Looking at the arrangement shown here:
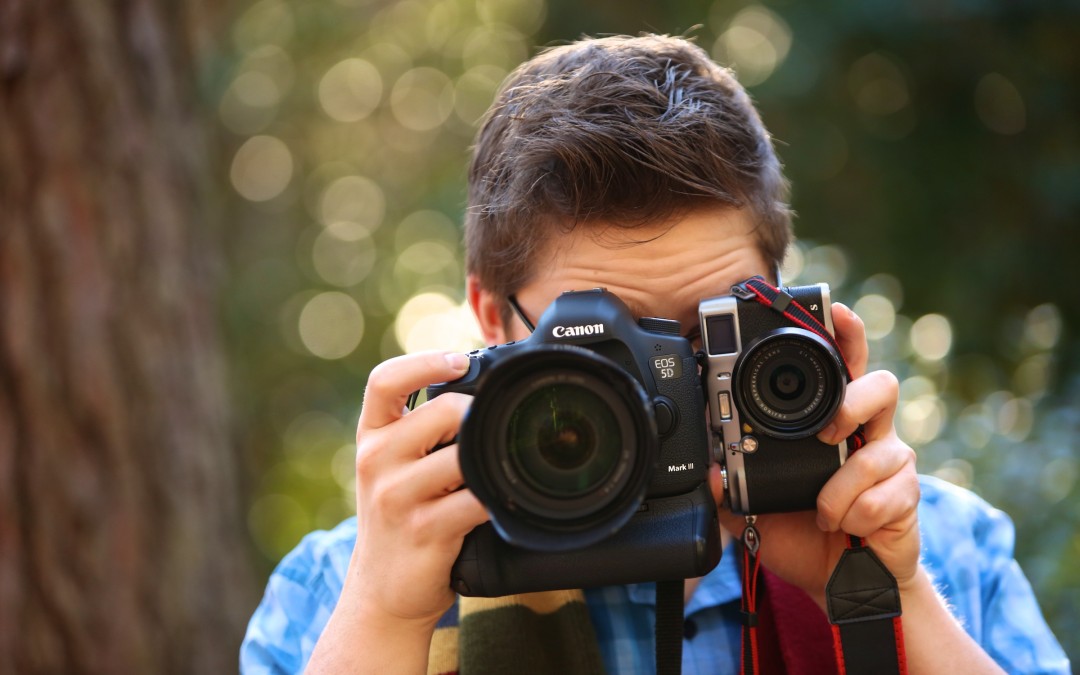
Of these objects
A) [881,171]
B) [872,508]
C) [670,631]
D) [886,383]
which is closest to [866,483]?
[872,508]

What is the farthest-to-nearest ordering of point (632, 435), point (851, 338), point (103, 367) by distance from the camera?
point (103, 367) < point (851, 338) < point (632, 435)

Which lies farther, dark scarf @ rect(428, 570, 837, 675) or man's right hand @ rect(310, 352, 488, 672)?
dark scarf @ rect(428, 570, 837, 675)

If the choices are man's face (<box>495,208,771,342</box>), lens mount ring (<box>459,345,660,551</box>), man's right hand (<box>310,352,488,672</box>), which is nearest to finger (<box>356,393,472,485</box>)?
man's right hand (<box>310,352,488,672</box>)

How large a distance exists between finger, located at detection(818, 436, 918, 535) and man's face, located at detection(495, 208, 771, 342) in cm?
33

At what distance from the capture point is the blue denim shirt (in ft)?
5.39

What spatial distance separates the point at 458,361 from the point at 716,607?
2.18ft

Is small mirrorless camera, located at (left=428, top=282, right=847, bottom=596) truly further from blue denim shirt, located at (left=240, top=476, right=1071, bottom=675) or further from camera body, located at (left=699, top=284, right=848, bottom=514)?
blue denim shirt, located at (left=240, top=476, right=1071, bottom=675)

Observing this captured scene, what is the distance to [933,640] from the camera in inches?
57.4

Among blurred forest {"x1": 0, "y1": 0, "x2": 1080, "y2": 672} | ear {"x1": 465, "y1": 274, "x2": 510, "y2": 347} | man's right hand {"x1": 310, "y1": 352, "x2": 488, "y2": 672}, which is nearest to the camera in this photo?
man's right hand {"x1": 310, "y1": 352, "x2": 488, "y2": 672}

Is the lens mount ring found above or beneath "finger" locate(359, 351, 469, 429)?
beneath

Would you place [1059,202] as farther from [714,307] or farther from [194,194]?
[194,194]

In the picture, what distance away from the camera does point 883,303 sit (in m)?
3.20

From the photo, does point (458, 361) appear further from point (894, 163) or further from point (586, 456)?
point (894, 163)

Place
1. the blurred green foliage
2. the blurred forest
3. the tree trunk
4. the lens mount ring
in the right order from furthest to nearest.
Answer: the blurred green foliage → the blurred forest → the tree trunk → the lens mount ring
